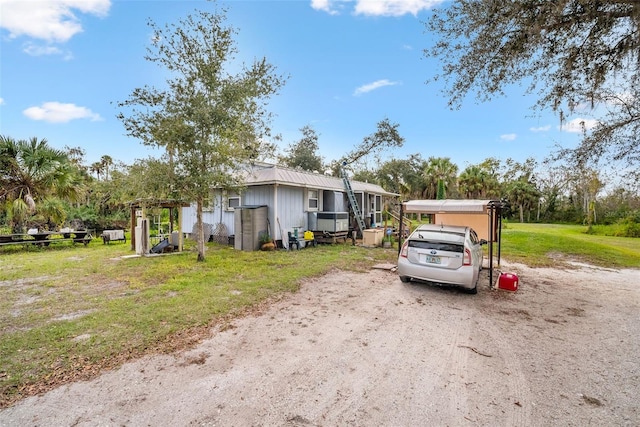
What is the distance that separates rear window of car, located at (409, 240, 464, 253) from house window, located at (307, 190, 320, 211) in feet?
27.4

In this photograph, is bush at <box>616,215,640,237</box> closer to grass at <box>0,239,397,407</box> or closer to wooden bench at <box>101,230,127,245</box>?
grass at <box>0,239,397,407</box>

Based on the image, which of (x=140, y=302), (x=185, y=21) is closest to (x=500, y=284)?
(x=140, y=302)

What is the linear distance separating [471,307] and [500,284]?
5.92 feet

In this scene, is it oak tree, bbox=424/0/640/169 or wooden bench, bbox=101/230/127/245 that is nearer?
oak tree, bbox=424/0/640/169

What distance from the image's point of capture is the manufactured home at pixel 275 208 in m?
12.1

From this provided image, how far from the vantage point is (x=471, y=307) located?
557cm

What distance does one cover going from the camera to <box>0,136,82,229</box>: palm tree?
37.9 ft

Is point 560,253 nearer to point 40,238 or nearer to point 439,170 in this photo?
point 439,170

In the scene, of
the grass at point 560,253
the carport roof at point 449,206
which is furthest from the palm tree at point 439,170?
the carport roof at point 449,206

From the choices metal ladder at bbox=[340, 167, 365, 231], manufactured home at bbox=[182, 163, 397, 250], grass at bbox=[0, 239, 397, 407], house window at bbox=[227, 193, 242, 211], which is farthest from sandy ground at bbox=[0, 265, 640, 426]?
metal ladder at bbox=[340, 167, 365, 231]

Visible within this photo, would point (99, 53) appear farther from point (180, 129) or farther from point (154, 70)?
point (180, 129)

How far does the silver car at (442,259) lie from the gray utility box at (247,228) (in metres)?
7.00

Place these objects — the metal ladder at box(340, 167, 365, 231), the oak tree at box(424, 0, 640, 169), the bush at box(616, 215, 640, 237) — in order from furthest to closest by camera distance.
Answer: the bush at box(616, 215, 640, 237) < the metal ladder at box(340, 167, 365, 231) < the oak tree at box(424, 0, 640, 169)

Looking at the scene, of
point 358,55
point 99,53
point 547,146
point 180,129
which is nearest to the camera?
point 547,146
